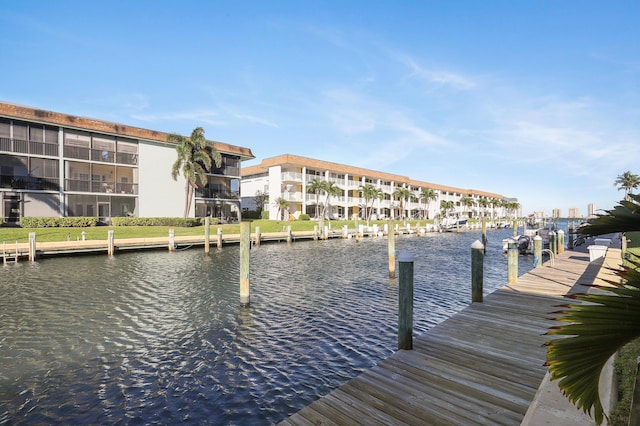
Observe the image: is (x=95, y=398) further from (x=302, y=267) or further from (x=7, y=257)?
(x=7, y=257)

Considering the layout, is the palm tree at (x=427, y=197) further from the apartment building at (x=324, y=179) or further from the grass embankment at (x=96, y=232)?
the grass embankment at (x=96, y=232)

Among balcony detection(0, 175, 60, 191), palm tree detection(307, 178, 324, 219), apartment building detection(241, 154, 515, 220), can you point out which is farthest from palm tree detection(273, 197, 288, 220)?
balcony detection(0, 175, 60, 191)

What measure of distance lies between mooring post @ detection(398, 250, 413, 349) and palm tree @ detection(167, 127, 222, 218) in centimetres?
3639

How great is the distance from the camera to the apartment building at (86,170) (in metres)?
30.6

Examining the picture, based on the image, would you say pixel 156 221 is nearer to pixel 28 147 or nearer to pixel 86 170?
pixel 86 170

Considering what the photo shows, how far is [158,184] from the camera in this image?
132 feet

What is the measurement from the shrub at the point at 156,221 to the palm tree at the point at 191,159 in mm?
1854

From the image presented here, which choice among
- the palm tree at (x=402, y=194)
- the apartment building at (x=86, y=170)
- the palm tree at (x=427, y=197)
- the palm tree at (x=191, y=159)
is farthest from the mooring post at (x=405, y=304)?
the palm tree at (x=427, y=197)

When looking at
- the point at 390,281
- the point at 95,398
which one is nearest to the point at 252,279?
the point at 390,281

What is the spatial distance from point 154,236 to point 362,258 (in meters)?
19.6

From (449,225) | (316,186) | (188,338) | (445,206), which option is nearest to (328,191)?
(316,186)

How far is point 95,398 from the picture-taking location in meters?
6.62

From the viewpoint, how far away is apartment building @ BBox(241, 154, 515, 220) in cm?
5422

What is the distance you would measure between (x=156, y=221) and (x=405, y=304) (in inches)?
1401
